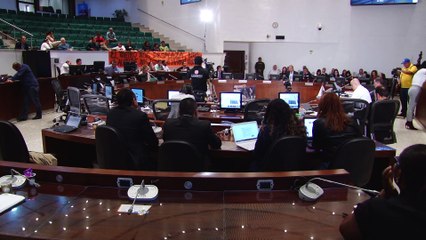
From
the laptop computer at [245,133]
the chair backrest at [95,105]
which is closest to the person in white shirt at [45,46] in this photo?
the chair backrest at [95,105]

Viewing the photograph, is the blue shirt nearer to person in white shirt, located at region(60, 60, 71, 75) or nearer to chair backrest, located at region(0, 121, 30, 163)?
person in white shirt, located at region(60, 60, 71, 75)

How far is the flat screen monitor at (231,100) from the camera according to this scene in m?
5.84

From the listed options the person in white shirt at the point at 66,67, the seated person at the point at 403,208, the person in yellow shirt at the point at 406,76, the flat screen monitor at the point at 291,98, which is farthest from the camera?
the person in white shirt at the point at 66,67

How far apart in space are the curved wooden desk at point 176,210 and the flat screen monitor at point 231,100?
12.3 ft

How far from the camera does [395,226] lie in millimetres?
1327

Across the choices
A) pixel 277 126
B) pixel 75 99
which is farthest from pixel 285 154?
pixel 75 99

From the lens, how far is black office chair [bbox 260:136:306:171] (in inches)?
111

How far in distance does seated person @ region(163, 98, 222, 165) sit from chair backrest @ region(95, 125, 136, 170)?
0.43m

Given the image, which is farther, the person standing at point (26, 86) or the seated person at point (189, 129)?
the person standing at point (26, 86)

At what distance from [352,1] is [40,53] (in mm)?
11080

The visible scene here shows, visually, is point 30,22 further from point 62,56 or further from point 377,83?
point 377,83

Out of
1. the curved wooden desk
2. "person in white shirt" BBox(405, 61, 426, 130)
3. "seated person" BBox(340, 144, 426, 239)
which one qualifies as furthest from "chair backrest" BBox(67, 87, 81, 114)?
"person in white shirt" BBox(405, 61, 426, 130)

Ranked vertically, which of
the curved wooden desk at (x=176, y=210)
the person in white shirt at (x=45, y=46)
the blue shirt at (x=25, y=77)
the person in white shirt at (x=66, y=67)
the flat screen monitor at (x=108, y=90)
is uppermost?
the person in white shirt at (x=45, y=46)

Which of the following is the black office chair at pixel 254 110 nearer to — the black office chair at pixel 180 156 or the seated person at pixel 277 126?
the seated person at pixel 277 126
